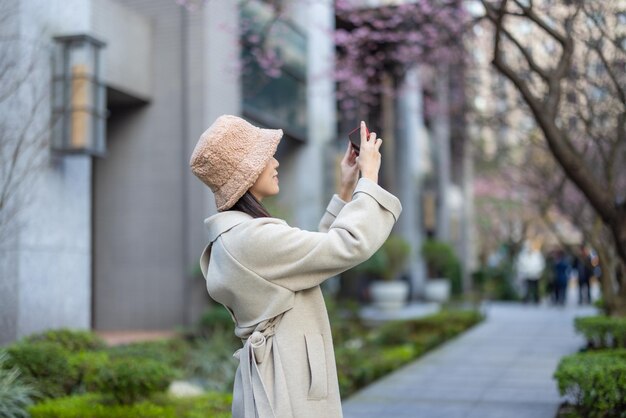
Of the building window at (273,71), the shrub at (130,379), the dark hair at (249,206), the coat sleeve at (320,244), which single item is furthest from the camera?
the building window at (273,71)

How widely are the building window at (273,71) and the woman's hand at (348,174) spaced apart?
33.6ft

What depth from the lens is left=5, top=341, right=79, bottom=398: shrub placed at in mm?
6578

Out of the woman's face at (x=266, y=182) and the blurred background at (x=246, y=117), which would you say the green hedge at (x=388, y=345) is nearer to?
the blurred background at (x=246, y=117)

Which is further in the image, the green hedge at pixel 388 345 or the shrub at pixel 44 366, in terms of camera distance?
the green hedge at pixel 388 345

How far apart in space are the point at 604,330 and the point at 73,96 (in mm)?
6747

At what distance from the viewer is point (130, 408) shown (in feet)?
20.0

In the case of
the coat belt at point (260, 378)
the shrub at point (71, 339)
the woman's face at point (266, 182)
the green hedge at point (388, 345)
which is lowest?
the green hedge at point (388, 345)

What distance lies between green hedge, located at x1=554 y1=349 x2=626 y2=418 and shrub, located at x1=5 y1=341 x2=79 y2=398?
4229mm

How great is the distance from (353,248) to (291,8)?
47.1ft

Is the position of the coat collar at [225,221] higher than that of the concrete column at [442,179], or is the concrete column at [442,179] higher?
the concrete column at [442,179]

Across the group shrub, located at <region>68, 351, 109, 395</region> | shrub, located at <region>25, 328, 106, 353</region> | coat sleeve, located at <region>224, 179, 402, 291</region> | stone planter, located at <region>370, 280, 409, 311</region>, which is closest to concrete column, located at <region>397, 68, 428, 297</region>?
stone planter, located at <region>370, 280, 409, 311</region>

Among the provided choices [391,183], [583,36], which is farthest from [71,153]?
[391,183]

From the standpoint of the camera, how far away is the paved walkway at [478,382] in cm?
736

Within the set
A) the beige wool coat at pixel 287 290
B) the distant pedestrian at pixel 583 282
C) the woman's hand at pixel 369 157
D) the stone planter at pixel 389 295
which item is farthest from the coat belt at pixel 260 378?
the distant pedestrian at pixel 583 282
